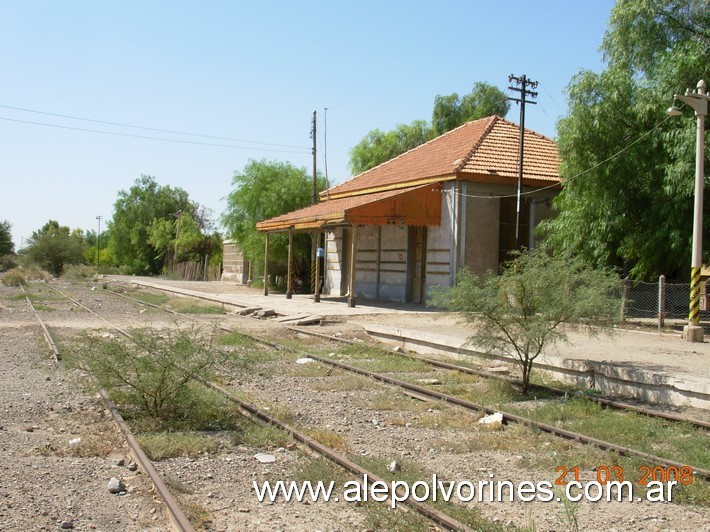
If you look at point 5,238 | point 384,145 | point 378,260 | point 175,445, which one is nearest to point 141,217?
point 5,238

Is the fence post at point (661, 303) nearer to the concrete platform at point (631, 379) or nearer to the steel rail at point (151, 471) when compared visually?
the concrete platform at point (631, 379)

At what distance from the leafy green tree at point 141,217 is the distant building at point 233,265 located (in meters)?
32.8

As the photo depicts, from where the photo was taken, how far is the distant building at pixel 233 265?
1977 inches

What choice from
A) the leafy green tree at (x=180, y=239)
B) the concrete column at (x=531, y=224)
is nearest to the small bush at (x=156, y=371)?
the concrete column at (x=531, y=224)

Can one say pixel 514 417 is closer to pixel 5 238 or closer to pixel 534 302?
pixel 534 302

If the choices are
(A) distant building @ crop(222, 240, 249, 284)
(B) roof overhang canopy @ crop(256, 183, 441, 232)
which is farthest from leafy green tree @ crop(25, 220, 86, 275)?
(B) roof overhang canopy @ crop(256, 183, 441, 232)

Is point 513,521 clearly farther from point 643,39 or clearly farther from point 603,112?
point 643,39

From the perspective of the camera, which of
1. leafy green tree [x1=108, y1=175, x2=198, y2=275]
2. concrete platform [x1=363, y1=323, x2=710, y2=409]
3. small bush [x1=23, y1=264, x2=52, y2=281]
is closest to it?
concrete platform [x1=363, y1=323, x2=710, y2=409]

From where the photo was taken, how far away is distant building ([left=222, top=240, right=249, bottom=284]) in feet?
165

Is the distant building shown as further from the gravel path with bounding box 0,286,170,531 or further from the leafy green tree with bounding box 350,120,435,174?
the gravel path with bounding box 0,286,170,531

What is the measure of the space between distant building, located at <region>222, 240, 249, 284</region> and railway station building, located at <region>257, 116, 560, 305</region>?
2095cm
